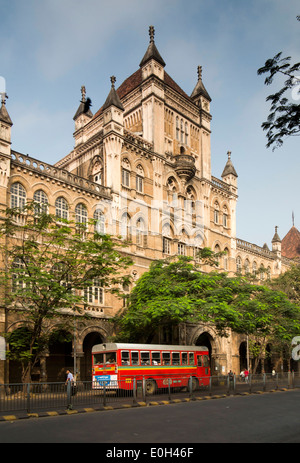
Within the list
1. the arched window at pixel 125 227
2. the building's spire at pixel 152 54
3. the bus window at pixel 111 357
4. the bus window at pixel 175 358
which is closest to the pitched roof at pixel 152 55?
the building's spire at pixel 152 54

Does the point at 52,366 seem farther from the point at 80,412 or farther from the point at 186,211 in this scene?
the point at 186,211

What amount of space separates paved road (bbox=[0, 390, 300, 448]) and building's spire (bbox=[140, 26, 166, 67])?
30.5m

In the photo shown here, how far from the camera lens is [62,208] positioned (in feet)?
97.9

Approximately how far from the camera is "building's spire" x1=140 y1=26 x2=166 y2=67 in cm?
3876

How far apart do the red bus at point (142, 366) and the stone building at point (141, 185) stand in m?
4.08

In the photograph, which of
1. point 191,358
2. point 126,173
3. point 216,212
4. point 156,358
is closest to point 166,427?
point 156,358

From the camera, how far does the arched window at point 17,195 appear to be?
2669 centimetres

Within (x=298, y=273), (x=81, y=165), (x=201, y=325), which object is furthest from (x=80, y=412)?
(x=298, y=273)

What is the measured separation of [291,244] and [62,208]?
49262mm

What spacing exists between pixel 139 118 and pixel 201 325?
18.5 metres

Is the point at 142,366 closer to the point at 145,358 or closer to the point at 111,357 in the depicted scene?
the point at 145,358

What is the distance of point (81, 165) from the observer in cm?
3806

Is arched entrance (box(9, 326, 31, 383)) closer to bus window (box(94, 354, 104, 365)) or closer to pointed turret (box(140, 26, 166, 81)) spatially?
bus window (box(94, 354, 104, 365))
